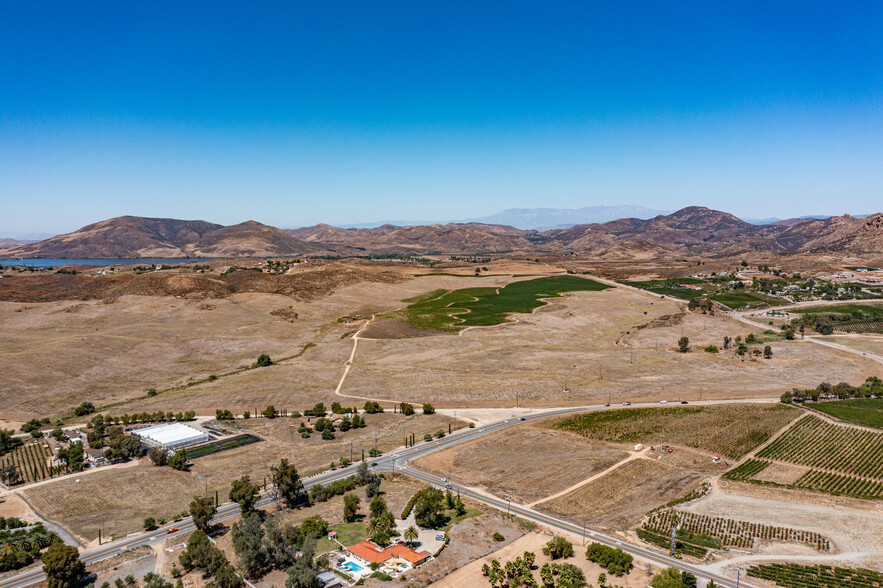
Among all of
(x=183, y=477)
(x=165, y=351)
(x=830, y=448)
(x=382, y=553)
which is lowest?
(x=830, y=448)

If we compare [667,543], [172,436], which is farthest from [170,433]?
[667,543]

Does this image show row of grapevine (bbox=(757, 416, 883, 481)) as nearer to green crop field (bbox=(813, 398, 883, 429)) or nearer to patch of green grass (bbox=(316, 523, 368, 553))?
green crop field (bbox=(813, 398, 883, 429))

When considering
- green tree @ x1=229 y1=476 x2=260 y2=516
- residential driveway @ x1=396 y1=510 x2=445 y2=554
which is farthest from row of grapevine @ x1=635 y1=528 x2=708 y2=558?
green tree @ x1=229 y1=476 x2=260 y2=516

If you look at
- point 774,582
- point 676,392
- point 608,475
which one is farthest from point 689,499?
point 676,392

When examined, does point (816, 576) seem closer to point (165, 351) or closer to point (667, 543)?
point (667, 543)

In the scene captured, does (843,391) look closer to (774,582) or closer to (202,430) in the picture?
(774,582)

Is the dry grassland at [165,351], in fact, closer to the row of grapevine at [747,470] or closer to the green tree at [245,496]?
the green tree at [245,496]
